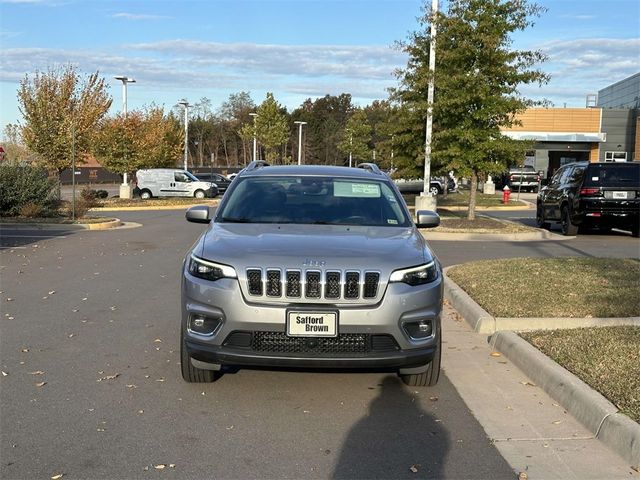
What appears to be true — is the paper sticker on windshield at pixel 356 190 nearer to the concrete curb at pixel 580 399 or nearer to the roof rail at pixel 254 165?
the roof rail at pixel 254 165

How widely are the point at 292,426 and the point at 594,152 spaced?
56543 millimetres

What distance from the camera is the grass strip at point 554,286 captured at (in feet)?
23.7

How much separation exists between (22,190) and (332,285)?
57.6 ft

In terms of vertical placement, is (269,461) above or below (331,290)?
below

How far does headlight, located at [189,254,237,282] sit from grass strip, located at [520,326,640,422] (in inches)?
107

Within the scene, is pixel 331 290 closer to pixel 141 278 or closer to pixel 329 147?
pixel 141 278

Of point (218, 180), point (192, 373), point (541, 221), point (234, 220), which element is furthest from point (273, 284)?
point (218, 180)

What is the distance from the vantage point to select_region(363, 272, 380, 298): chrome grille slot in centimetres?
455

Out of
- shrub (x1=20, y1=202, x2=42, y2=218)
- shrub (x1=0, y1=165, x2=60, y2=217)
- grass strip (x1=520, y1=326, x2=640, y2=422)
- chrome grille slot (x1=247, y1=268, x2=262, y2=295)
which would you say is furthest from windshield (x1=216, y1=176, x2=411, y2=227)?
shrub (x1=0, y1=165, x2=60, y2=217)

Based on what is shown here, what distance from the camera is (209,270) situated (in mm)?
4707

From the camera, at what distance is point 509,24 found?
59.6 ft

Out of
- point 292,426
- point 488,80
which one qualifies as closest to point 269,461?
point 292,426

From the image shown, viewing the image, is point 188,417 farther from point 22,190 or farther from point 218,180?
point 218,180

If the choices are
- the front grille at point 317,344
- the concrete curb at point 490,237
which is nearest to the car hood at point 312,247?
the front grille at point 317,344
